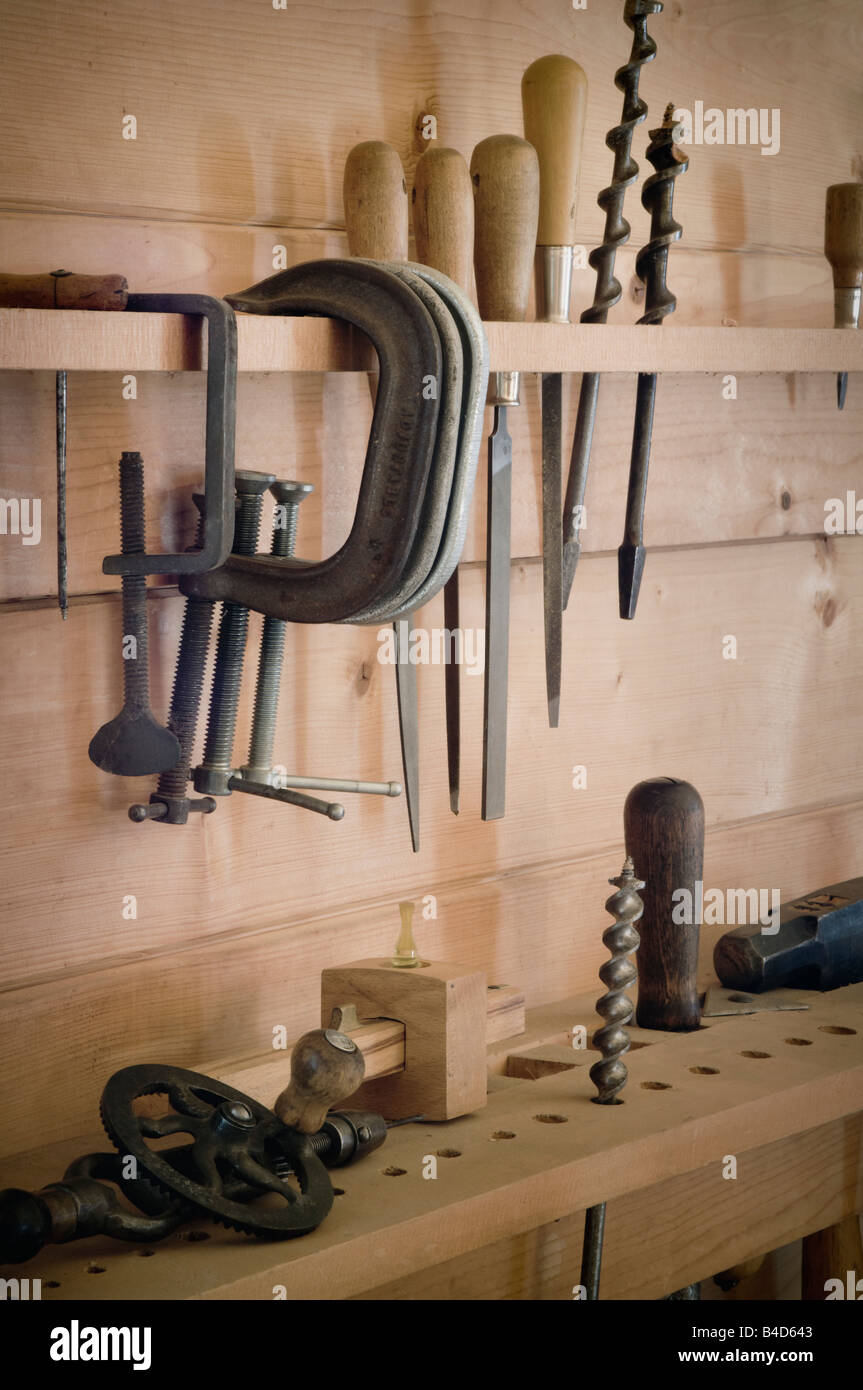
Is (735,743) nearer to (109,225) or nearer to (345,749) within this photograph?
(345,749)

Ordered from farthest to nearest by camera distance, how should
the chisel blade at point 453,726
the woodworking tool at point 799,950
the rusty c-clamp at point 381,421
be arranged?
the woodworking tool at point 799,950 → the chisel blade at point 453,726 → the rusty c-clamp at point 381,421

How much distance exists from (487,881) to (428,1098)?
1.00ft

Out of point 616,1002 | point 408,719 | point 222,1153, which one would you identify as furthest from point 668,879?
point 222,1153

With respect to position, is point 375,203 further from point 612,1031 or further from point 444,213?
point 612,1031

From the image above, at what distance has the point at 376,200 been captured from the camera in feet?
3.65

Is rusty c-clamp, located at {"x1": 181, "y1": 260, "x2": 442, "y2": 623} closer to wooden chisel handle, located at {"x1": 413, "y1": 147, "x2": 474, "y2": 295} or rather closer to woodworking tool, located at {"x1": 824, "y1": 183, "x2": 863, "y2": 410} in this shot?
wooden chisel handle, located at {"x1": 413, "y1": 147, "x2": 474, "y2": 295}

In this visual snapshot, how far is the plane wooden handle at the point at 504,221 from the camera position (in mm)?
1125

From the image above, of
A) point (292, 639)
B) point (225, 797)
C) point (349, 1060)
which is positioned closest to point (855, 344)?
point (292, 639)

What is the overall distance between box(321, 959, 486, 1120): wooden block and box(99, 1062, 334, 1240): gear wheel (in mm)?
153

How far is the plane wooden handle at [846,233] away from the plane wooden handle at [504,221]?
38 centimetres

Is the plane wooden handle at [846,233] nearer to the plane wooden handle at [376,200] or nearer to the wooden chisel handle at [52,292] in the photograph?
the plane wooden handle at [376,200]

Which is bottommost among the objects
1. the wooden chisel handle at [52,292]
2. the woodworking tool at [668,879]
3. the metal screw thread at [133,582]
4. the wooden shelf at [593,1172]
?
the wooden shelf at [593,1172]

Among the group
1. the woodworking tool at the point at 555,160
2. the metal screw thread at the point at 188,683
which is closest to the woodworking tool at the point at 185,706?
the metal screw thread at the point at 188,683

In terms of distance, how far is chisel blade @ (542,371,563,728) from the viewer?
1.28 metres
